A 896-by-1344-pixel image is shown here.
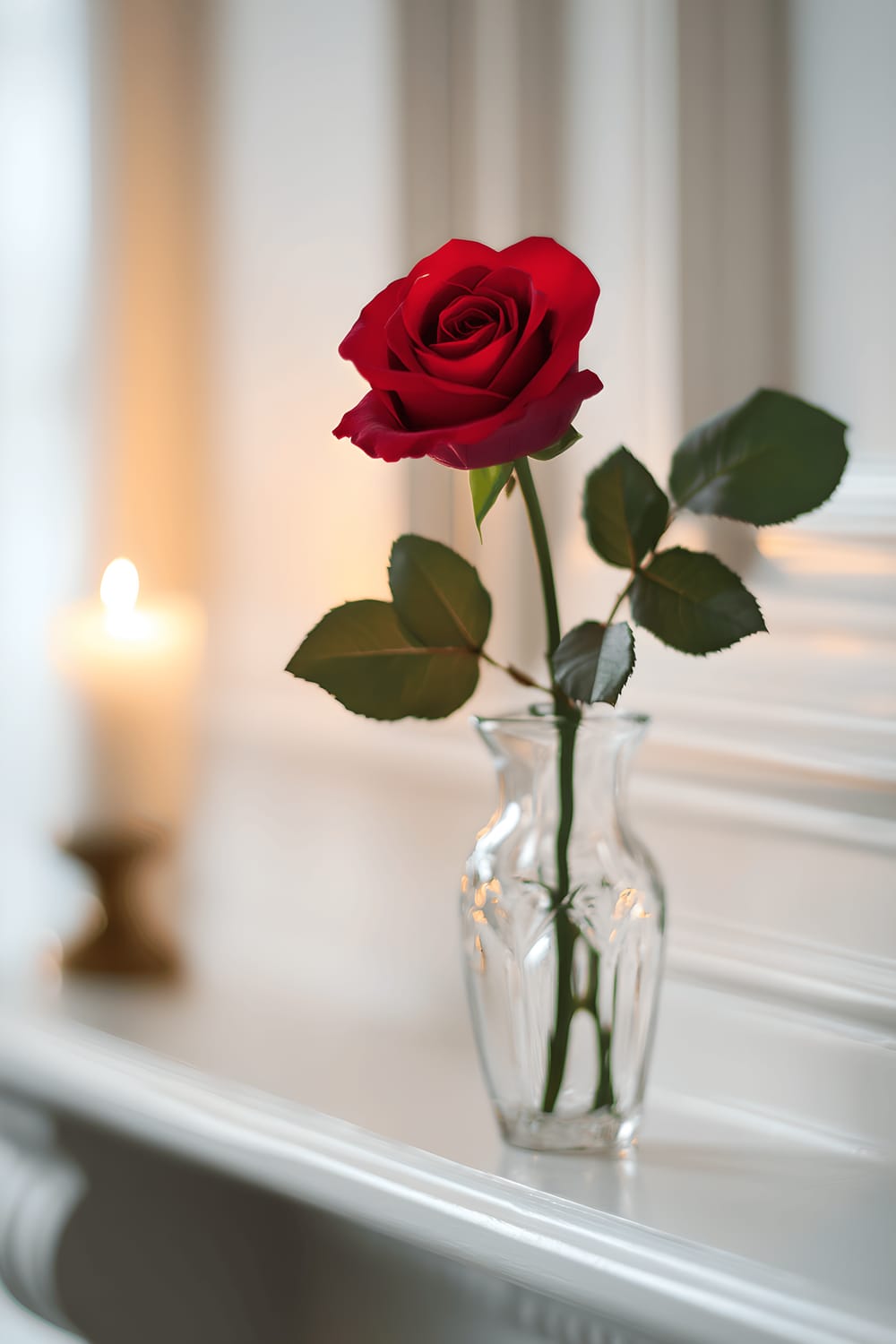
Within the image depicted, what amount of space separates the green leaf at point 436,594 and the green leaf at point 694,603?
0.07 metres

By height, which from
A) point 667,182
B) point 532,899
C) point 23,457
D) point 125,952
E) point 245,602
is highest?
point 667,182

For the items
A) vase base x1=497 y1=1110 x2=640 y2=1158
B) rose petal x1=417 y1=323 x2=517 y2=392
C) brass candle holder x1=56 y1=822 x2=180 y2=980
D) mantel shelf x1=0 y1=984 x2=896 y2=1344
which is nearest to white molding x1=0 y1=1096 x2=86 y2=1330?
mantel shelf x1=0 y1=984 x2=896 y2=1344

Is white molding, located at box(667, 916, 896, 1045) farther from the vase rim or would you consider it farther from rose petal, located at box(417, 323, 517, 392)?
rose petal, located at box(417, 323, 517, 392)

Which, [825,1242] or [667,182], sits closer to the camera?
[825,1242]

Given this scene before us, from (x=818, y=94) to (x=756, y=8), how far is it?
0.19 feet

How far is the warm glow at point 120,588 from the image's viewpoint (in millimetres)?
933

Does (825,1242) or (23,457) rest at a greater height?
(23,457)

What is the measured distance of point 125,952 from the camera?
94cm

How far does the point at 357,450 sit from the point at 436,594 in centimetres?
31

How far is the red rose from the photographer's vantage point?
1.50 ft

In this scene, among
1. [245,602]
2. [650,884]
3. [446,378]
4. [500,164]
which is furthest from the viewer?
[245,602]

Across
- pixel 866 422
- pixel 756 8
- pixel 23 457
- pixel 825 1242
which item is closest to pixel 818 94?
pixel 756 8

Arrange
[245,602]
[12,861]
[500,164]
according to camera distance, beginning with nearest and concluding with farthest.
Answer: [500,164], [245,602], [12,861]

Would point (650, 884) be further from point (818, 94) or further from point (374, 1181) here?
point (818, 94)
